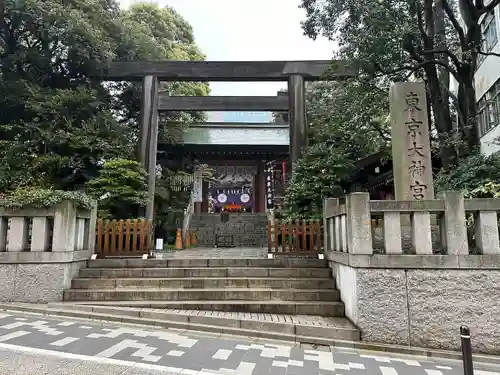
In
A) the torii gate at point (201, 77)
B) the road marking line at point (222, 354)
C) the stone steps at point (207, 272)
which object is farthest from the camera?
the torii gate at point (201, 77)

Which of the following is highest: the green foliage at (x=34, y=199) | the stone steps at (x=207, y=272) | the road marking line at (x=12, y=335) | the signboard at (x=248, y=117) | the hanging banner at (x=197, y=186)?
the signboard at (x=248, y=117)

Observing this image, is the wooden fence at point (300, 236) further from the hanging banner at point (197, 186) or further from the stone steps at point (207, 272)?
the hanging banner at point (197, 186)

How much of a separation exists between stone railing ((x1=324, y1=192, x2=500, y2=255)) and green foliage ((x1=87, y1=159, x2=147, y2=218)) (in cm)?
938

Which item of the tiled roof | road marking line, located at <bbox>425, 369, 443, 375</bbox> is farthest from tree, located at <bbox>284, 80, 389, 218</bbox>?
road marking line, located at <bbox>425, 369, 443, 375</bbox>

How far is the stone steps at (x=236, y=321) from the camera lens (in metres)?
5.26

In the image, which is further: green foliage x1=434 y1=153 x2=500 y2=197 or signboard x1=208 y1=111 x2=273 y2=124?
signboard x1=208 y1=111 x2=273 y2=124

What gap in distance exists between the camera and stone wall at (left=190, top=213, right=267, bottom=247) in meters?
17.8

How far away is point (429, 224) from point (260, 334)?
10.3 feet

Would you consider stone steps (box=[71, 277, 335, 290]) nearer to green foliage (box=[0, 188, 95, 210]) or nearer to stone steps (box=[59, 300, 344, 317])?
stone steps (box=[59, 300, 344, 317])

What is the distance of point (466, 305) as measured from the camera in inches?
200

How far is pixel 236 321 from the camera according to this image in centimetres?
560

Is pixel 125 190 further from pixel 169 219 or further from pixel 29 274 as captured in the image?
pixel 29 274

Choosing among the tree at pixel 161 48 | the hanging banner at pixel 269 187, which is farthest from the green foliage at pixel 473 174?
the tree at pixel 161 48

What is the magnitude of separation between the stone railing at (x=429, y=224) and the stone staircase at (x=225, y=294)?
4.64ft
